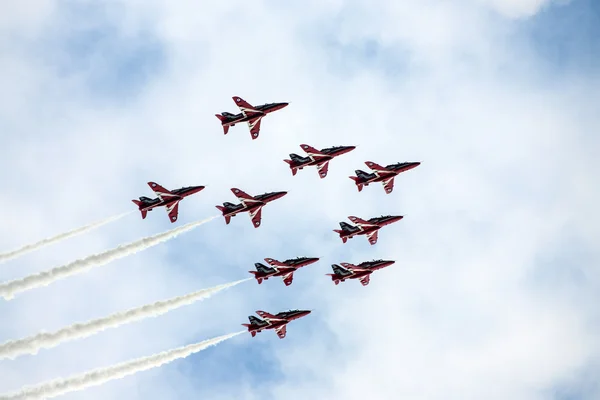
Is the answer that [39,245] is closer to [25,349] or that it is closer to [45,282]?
[45,282]

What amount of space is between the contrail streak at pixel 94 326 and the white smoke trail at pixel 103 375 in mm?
5619

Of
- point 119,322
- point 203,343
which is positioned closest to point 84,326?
point 119,322

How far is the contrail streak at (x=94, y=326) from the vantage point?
177250mm

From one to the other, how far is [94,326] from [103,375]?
26.0ft

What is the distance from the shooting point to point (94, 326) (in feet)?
608

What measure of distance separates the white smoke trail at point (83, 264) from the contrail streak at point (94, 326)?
8.31 m

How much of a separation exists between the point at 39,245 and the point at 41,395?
84.3 feet

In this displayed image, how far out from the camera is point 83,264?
191m

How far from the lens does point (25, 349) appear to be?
583ft

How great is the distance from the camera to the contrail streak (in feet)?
582

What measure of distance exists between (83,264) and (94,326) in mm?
11091

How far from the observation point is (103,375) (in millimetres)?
182375

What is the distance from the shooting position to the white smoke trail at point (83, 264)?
184125mm

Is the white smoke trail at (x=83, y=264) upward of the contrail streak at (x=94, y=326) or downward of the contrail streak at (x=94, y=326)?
upward
